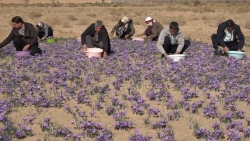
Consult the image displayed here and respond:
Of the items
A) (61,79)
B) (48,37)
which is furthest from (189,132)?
(48,37)

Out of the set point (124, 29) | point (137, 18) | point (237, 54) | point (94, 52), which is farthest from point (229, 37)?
point (137, 18)

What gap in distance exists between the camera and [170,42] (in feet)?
41.8

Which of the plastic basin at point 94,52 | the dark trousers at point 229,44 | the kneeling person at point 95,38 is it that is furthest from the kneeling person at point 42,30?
the dark trousers at point 229,44

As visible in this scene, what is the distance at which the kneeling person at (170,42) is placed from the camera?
12.3 meters

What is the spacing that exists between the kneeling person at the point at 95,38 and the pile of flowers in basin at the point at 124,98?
17.9 inches

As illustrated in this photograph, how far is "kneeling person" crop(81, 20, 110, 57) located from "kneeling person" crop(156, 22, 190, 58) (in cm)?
187

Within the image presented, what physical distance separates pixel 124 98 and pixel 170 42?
4.76 metres

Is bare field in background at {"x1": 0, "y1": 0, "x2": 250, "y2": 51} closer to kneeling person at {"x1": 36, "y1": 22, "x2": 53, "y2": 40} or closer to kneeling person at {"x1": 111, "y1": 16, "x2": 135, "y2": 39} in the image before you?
kneeling person at {"x1": 111, "y1": 16, "x2": 135, "y2": 39}

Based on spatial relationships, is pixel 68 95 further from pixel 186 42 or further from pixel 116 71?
pixel 186 42

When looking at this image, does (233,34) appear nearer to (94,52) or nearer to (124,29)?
(94,52)

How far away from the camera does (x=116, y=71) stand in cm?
1101

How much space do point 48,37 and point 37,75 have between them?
739 cm

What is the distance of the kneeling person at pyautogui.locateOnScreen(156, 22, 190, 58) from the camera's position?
12.3 meters

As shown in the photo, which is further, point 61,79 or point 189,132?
point 61,79
